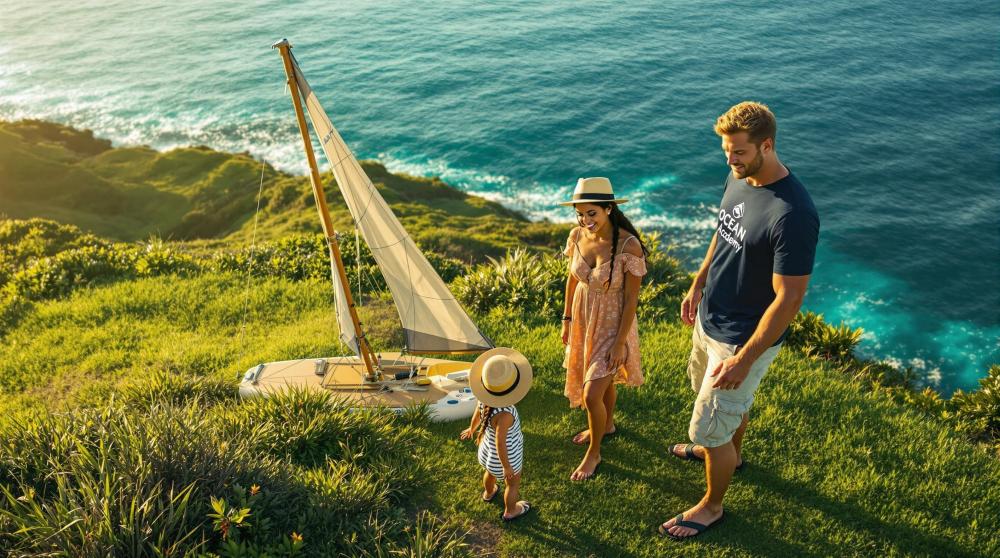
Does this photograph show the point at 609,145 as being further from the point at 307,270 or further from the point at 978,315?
the point at 307,270

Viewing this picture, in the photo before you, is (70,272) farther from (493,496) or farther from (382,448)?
(493,496)

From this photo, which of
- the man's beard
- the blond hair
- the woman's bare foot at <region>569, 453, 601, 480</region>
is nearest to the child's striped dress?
the woman's bare foot at <region>569, 453, 601, 480</region>

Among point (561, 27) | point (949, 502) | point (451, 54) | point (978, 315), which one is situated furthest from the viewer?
point (561, 27)

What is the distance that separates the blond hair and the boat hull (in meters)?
4.81

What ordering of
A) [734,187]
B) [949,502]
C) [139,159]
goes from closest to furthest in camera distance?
[734,187]
[949,502]
[139,159]

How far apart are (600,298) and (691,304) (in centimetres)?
103

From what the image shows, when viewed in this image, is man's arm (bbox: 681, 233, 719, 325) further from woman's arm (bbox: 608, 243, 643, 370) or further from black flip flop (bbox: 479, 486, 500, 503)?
black flip flop (bbox: 479, 486, 500, 503)

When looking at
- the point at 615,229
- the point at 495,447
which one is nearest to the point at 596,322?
the point at 615,229

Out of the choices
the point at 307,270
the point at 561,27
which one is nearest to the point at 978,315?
the point at 307,270

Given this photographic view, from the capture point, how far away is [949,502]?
6.42 meters

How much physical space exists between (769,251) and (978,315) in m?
29.6

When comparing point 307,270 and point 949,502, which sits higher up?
point 307,270

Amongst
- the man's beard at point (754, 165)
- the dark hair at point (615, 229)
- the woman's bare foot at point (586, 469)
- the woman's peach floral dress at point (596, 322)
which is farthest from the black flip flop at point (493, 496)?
the man's beard at point (754, 165)

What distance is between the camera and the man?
429 centimetres
